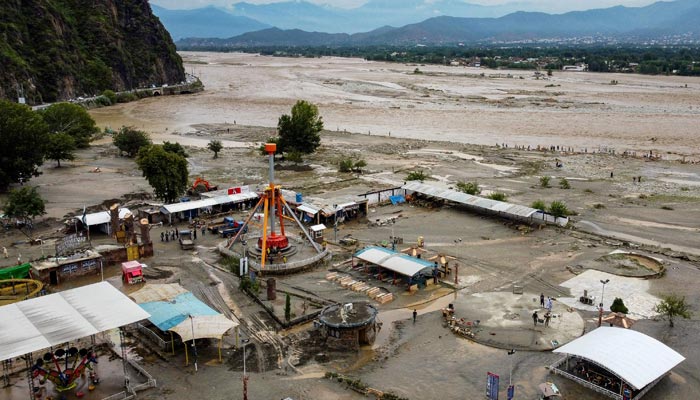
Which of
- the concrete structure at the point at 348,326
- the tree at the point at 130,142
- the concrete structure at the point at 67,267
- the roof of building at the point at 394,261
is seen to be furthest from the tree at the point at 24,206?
the tree at the point at 130,142

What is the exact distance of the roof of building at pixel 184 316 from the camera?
22188mm

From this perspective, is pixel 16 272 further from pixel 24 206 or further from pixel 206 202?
pixel 206 202

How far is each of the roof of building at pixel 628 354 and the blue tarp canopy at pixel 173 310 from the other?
531 inches

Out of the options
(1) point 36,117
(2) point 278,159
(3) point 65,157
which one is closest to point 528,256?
(2) point 278,159

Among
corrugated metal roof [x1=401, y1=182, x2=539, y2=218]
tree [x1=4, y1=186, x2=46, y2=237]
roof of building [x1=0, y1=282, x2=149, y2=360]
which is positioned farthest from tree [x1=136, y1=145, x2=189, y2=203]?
roof of building [x1=0, y1=282, x2=149, y2=360]

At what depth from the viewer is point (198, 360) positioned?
22141mm

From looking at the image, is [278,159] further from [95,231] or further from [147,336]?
[147,336]

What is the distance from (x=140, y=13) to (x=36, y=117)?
11279 cm

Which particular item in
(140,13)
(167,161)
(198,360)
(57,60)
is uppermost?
(140,13)

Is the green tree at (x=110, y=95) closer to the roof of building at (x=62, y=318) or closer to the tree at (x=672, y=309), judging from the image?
the roof of building at (x=62, y=318)

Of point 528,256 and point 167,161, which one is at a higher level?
point 167,161

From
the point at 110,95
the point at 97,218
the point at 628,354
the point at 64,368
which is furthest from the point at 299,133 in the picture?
the point at 110,95

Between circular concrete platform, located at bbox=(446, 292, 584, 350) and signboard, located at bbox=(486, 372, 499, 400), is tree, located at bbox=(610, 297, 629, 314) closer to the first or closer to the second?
circular concrete platform, located at bbox=(446, 292, 584, 350)

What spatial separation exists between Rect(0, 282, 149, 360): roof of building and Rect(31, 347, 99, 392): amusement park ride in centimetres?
84
